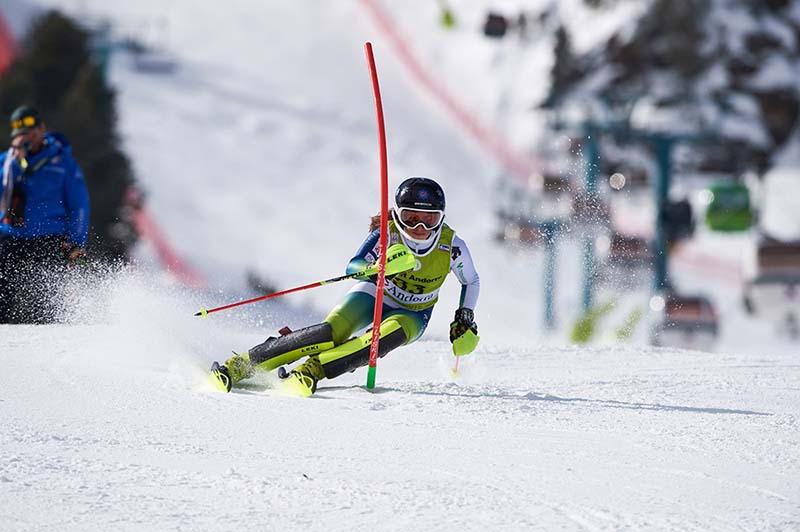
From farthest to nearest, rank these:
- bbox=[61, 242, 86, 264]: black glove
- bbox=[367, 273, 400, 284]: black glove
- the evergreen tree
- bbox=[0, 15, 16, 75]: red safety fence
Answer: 1. bbox=[0, 15, 16, 75]: red safety fence
2. the evergreen tree
3. bbox=[61, 242, 86, 264]: black glove
4. bbox=[367, 273, 400, 284]: black glove

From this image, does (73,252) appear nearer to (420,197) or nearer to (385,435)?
(420,197)

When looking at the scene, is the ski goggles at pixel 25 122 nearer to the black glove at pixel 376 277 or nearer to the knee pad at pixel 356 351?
the black glove at pixel 376 277

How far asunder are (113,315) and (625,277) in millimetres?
27356

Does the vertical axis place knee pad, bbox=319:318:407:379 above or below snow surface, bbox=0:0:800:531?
above

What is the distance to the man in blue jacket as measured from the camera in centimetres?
840

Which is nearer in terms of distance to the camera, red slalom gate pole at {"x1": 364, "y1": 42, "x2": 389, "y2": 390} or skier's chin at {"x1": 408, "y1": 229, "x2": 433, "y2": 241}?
red slalom gate pole at {"x1": 364, "y1": 42, "x2": 389, "y2": 390}

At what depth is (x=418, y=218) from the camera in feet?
20.6

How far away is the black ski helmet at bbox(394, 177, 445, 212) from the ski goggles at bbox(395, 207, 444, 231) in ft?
0.08

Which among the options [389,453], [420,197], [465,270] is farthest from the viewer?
[465,270]

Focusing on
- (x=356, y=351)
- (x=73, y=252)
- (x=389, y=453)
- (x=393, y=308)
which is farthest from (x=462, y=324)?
(x=73, y=252)

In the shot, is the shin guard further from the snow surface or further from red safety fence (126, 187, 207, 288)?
red safety fence (126, 187, 207, 288)

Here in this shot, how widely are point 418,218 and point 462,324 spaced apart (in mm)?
613

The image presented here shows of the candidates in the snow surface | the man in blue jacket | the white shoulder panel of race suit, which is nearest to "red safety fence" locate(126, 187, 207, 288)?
the man in blue jacket

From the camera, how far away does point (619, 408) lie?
18.5ft
